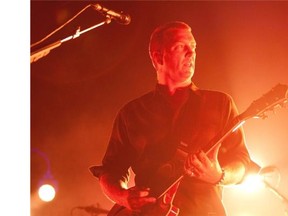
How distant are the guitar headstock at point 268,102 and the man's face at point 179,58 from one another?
1.22ft

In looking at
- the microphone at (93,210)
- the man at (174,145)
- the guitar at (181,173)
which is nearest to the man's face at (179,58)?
the man at (174,145)

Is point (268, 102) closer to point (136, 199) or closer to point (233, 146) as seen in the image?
point (233, 146)

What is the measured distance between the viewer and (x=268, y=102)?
2309mm

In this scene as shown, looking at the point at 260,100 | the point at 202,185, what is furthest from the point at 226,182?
the point at 260,100

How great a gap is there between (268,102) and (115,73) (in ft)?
2.77

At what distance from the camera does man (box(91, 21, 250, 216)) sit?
236cm

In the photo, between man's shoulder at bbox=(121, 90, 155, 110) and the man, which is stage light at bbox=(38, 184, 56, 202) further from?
man's shoulder at bbox=(121, 90, 155, 110)

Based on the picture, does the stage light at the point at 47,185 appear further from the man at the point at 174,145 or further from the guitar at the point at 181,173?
the guitar at the point at 181,173

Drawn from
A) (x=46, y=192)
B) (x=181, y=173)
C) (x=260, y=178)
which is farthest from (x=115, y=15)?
(x=260, y=178)

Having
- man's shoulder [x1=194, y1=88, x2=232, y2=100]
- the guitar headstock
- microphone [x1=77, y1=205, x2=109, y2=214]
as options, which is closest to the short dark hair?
man's shoulder [x1=194, y1=88, x2=232, y2=100]

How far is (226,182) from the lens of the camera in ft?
7.80

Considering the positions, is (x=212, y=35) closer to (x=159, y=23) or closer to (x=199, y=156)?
(x=159, y=23)

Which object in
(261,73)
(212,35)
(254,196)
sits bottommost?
(254,196)

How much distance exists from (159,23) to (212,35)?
0.30 meters
